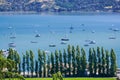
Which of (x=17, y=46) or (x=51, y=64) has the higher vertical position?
(x=51, y=64)

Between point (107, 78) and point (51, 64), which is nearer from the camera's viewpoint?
point (107, 78)

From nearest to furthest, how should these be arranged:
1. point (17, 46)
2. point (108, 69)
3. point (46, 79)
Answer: point (46, 79) → point (108, 69) → point (17, 46)

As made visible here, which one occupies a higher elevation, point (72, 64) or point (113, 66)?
point (113, 66)

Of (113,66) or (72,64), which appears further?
(72,64)

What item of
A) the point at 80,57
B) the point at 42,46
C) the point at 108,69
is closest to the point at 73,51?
the point at 80,57

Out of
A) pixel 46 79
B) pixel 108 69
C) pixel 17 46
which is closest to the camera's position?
pixel 46 79

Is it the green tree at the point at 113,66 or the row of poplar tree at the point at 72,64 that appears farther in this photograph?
the row of poplar tree at the point at 72,64

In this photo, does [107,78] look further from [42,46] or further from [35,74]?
[42,46]

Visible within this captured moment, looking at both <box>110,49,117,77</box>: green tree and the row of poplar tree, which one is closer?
<box>110,49,117,77</box>: green tree
